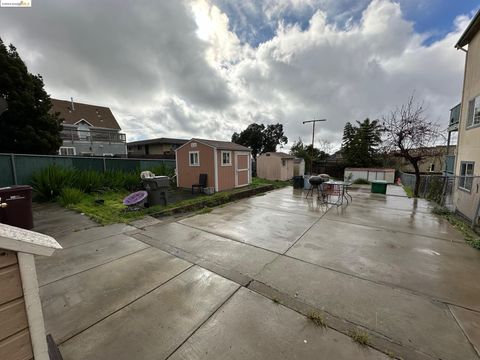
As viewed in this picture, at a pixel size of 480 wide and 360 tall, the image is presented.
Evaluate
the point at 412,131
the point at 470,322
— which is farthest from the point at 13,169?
the point at 412,131

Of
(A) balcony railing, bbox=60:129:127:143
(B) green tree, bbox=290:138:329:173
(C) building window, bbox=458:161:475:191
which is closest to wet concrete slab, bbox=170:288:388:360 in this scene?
(C) building window, bbox=458:161:475:191

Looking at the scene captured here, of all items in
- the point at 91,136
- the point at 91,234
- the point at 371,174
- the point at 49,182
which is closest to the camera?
the point at 91,234

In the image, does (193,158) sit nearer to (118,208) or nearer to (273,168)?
(118,208)

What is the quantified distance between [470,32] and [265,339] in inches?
414

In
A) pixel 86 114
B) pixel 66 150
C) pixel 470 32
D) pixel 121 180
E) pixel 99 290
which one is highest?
pixel 86 114

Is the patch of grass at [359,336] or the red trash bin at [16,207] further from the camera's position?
the red trash bin at [16,207]

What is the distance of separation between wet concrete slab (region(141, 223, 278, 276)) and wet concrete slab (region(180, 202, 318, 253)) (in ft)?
0.93

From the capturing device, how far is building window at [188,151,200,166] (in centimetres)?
1003

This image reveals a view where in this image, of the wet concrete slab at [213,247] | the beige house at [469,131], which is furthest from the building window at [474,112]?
the wet concrete slab at [213,247]

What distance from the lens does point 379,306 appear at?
7.55 ft

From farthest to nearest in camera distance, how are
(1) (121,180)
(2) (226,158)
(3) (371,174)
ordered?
(3) (371,174) < (2) (226,158) < (1) (121,180)

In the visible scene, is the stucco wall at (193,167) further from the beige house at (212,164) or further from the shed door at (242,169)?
the shed door at (242,169)

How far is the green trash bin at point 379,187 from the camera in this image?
10.6 metres

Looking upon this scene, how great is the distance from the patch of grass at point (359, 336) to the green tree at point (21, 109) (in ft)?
48.2
